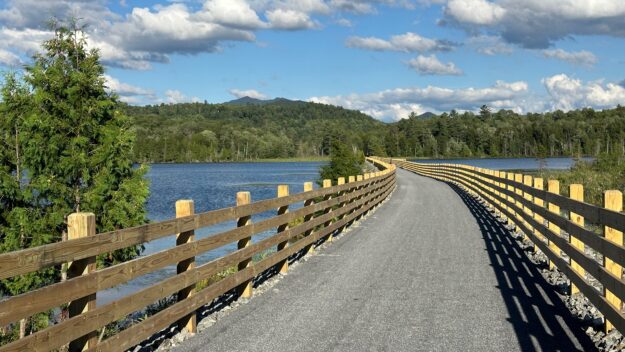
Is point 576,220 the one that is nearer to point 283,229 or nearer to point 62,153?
point 283,229

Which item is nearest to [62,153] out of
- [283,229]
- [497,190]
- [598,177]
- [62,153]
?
[62,153]

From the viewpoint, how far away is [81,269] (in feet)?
14.2

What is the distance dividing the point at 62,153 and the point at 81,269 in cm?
1649

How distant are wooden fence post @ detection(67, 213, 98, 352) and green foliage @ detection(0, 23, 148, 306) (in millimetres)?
14349

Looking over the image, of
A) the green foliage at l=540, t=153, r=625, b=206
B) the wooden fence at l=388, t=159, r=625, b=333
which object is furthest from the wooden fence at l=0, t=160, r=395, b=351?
the green foliage at l=540, t=153, r=625, b=206

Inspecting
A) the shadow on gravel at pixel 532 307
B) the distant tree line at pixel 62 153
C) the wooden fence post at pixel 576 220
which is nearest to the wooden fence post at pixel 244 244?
the shadow on gravel at pixel 532 307

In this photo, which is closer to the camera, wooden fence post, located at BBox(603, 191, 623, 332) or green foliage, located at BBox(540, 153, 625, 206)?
wooden fence post, located at BBox(603, 191, 623, 332)

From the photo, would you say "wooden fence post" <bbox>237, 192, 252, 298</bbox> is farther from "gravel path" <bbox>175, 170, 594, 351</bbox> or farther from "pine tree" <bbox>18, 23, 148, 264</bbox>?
"pine tree" <bbox>18, 23, 148, 264</bbox>

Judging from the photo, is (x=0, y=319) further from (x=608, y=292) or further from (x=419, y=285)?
(x=419, y=285)

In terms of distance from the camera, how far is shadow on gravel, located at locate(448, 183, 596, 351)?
587 cm

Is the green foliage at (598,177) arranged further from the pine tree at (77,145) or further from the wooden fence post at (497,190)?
the pine tree at (77,145)

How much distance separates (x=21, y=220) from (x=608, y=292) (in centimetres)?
1635

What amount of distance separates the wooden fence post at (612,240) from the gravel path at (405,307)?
47cm

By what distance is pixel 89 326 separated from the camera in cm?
434
